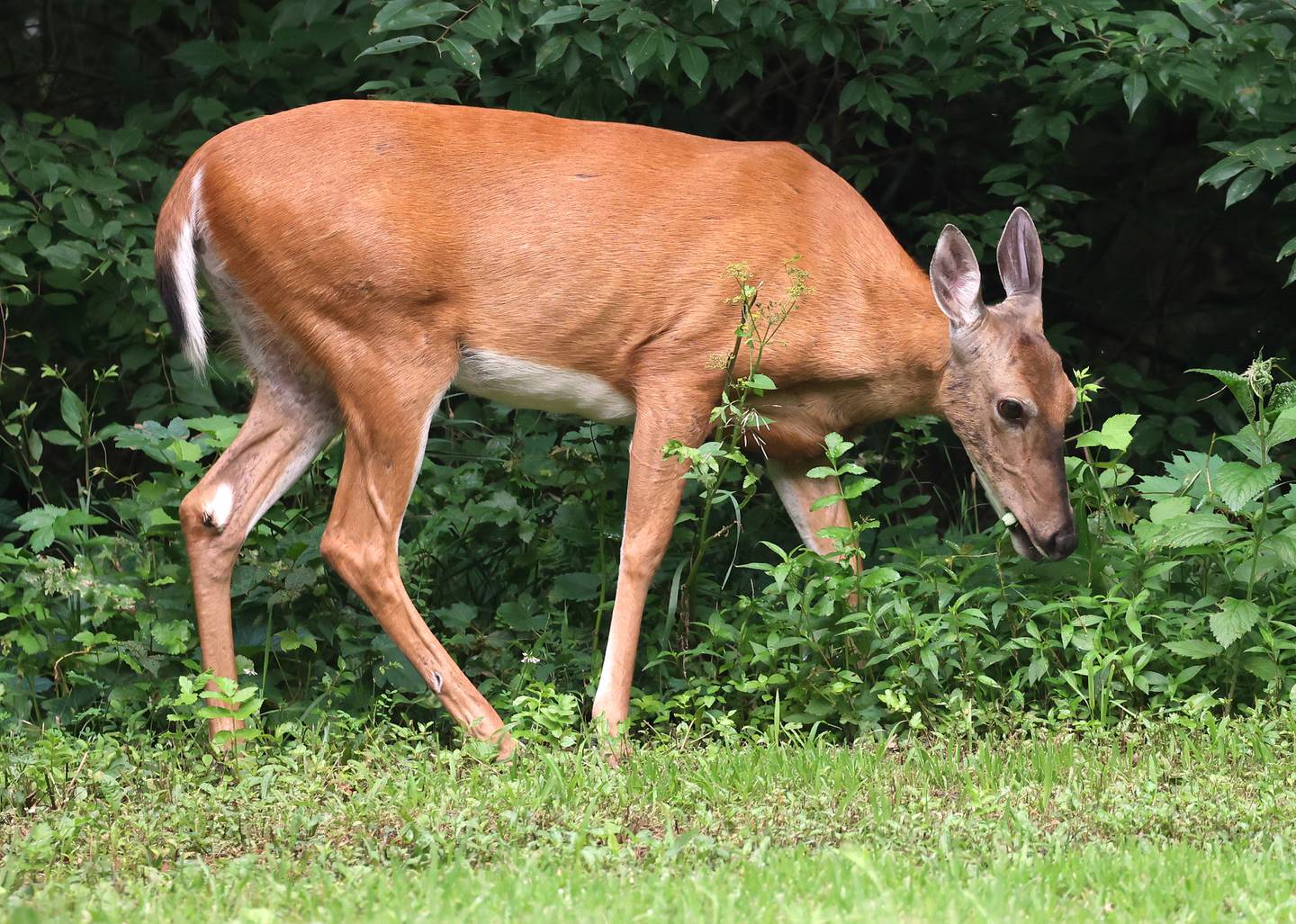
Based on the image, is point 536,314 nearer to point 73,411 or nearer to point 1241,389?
point 73,411

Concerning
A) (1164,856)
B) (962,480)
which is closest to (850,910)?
(1164,856)

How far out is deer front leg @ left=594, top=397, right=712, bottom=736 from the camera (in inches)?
214

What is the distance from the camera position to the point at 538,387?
5543mm

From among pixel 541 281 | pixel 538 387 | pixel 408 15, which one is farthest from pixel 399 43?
pixel 538 387

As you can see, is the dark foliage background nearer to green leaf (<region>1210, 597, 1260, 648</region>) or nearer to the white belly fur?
green leaf (<region>1210, 597, 1260, 648</region>)

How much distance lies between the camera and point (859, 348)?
564cm

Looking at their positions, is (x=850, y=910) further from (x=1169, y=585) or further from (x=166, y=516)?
(x=166, y=516)

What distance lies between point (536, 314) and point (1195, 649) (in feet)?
7.74

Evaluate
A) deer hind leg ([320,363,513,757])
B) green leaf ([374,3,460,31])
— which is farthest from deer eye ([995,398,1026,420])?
green leaf ([374,3,460,31])

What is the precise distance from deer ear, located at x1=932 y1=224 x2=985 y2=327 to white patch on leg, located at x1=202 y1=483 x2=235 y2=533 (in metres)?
2.51

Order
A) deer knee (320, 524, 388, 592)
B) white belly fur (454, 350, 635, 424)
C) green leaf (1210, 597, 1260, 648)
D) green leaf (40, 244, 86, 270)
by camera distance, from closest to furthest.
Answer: green leaf (1210, 597, 1260, 648) < deer knee (320, 524, 388, 592) < white belly fur (454, 350, 635, 424) < green leaf (40, 244, 86, 270)

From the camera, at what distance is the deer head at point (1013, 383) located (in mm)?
5617

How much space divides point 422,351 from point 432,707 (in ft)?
3.88

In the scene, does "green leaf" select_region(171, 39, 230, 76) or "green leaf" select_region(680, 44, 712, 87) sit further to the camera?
"green leaf" select_region(171, 39, 230, 76)
